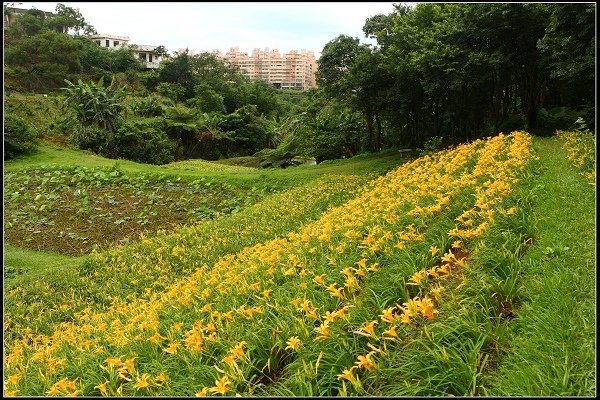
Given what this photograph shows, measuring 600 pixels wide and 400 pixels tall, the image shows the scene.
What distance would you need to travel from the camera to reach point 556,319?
2508 mm

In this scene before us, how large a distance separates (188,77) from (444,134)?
1194 inches

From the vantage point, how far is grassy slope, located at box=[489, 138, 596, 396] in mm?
2111

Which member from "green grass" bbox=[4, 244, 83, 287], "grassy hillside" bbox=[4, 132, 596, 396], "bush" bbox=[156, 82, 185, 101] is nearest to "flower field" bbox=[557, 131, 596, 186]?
"grassy hillside" bbox=[4, 132, 596, 396]

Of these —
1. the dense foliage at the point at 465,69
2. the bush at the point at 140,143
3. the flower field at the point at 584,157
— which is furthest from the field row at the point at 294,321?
the bush at the point at 140,143

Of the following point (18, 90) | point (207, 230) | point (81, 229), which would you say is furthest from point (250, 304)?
point (18, 90)

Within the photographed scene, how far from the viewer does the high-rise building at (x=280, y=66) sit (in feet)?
132

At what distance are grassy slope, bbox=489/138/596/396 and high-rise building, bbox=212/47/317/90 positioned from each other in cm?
3106

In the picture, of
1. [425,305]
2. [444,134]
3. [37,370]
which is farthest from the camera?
[444,134]

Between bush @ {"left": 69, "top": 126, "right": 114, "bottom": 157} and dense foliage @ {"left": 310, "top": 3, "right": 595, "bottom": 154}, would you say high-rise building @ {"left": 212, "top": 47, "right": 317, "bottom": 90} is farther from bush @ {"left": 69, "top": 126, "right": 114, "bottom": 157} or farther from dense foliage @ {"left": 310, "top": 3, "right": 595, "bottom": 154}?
dense foliage @ {"left": 310, "top": 3, "right": 595, "bottom": 154}

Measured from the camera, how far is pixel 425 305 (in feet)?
8.42

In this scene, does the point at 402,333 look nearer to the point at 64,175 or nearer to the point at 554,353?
the point at 554,353

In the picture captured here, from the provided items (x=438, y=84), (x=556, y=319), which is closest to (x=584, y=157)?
(x=556, y=319)

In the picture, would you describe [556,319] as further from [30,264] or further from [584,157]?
[30,264]

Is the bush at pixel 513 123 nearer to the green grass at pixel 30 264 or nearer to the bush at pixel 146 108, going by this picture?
the green grass at pixel 30 264
